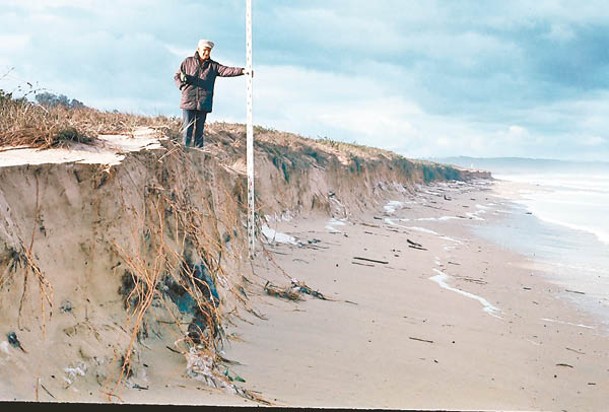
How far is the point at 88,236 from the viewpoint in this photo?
2.13 meters

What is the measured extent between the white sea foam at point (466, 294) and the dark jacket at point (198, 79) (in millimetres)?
2562

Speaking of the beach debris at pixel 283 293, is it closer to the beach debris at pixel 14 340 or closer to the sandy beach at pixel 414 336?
the sandy beach at pixel 414 336

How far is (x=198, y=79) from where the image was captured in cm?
394

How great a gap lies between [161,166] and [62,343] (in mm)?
1041

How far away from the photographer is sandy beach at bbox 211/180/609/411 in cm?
252

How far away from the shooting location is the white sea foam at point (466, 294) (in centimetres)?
432

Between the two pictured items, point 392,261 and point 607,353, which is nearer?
point 607,353

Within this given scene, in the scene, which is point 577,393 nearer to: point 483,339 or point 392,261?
point 483,339

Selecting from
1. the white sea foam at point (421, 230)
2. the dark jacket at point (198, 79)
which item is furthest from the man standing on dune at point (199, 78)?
the white sea foam at point (421, 230)

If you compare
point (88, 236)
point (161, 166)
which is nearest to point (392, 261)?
point (161, 166)

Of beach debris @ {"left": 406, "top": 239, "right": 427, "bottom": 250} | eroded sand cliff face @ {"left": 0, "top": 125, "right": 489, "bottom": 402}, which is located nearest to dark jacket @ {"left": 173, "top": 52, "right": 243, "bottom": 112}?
eroded sand cliff face @ {"left": 0, "top": 125, "right": 489, "bottom": 402}

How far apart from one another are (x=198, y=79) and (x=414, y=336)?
2.24 meters

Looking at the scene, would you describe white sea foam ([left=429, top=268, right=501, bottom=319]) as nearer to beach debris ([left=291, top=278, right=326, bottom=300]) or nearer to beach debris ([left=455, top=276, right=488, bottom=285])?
beach debris ([left=455, top=276, right=488, bottom=285])

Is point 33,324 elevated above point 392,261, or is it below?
above
